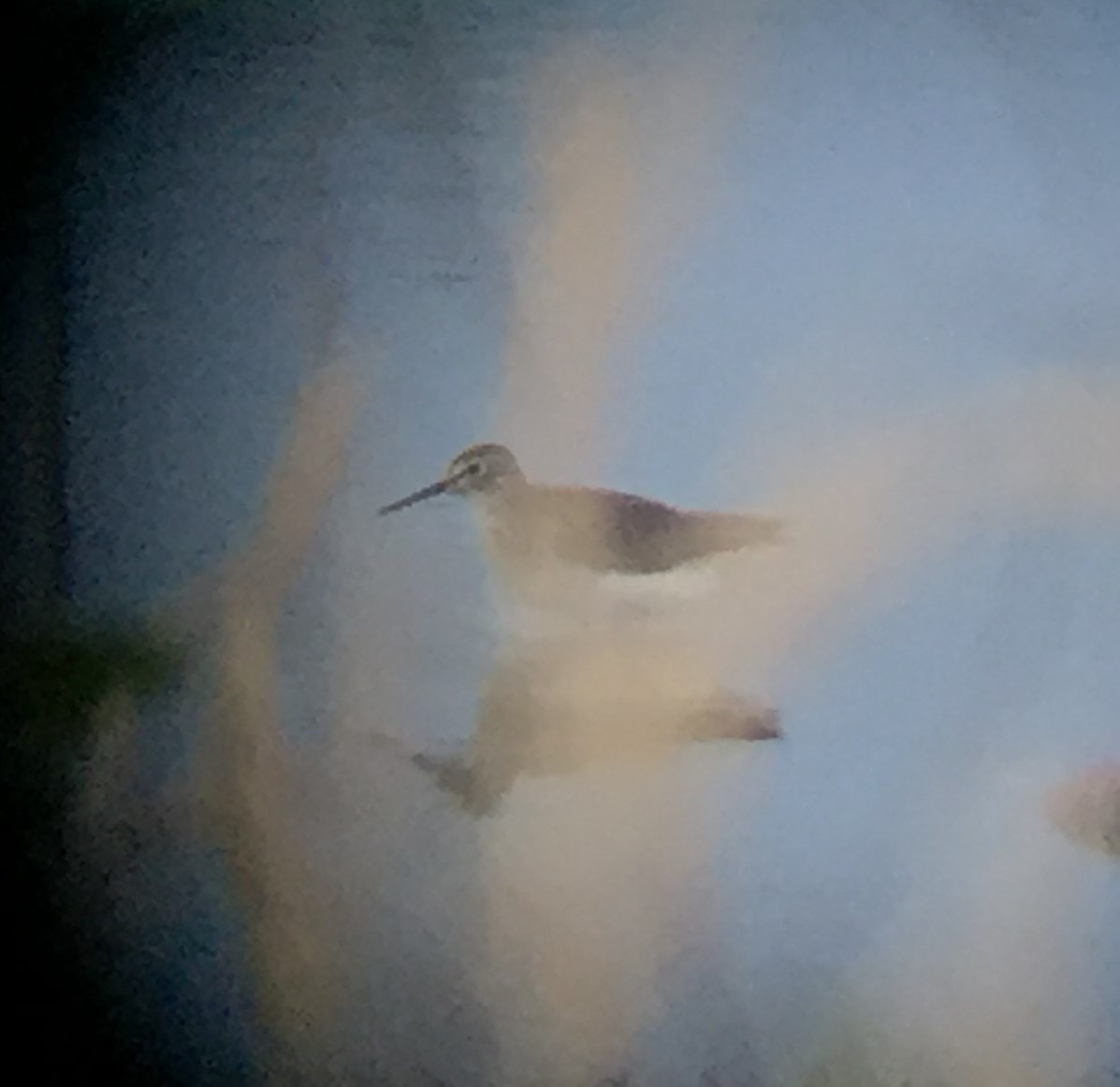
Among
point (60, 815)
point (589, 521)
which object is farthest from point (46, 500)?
point (589, 521)

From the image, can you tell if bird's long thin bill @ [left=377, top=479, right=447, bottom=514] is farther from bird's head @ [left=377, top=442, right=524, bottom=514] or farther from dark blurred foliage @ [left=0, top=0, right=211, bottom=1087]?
dark blurred foliage @ [left=0, top=0, right=211, bottom=1087]

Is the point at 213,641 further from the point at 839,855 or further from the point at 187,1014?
the point at 839,855

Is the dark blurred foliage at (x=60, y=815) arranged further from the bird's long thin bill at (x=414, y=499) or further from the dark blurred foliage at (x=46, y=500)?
the bird's long thin bill at (x=414, y=499)

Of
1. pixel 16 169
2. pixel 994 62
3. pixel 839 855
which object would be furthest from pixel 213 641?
pixel 994 62

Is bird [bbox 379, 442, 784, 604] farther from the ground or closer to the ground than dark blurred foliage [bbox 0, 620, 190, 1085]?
farther from the ground

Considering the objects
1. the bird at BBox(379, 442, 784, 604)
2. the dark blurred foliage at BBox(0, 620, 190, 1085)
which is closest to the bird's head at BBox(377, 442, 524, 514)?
the bird at BBox(379, 442, 784, 604)

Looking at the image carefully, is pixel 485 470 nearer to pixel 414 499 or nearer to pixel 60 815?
pixel 414 499

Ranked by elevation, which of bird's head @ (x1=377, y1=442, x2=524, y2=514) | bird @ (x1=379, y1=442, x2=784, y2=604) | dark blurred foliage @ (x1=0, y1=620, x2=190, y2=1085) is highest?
bird's head @ (x1=377, y1=442, x2=524, y2=514)

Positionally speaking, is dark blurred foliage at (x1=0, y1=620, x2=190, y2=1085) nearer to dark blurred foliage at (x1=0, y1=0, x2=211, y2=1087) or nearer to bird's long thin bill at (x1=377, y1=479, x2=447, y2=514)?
dark blurred foliage at (x1=0, y1=0, x2=211, y2=1087)
